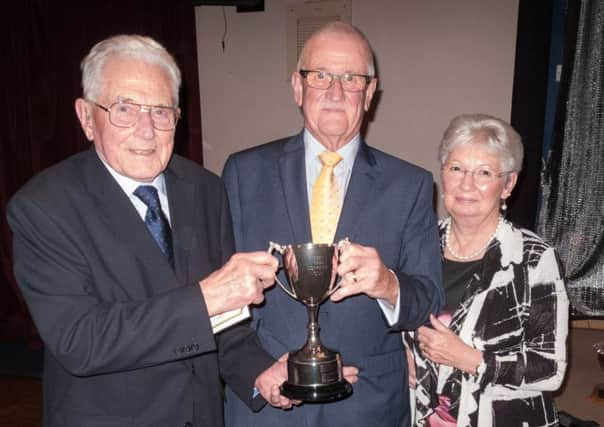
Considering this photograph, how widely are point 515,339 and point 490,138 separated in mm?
748

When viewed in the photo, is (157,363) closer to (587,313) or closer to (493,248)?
(493,248)

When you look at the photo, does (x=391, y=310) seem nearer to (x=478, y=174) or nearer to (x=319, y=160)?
(x=319, y=160)

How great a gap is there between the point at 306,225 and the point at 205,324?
1.80ft

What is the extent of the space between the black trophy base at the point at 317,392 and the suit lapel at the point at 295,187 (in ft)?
1.52

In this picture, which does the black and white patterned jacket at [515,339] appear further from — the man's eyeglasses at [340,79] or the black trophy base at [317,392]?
the man's eyeglasses at [340,79]

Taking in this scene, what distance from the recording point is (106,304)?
1.38 metres

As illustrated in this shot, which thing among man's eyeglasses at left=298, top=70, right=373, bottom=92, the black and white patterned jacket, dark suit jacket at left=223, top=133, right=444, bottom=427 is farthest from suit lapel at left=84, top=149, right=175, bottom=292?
the black and white patterned jacket

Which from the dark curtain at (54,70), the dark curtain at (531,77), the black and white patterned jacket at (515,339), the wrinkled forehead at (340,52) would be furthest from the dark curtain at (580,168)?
the dark curtain at (54,70)

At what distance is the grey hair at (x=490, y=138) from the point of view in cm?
205

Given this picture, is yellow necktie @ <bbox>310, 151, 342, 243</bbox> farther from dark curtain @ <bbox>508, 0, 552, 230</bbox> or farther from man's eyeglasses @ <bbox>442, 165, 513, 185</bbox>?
dark curtain @ <bbox>508, 0, 552, 230</bbox>

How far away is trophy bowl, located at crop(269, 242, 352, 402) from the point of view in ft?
5.07

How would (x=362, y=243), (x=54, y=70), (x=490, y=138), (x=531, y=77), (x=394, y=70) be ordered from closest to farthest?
(x=362, y=243) → (x=490, y=138) → (x=531, y=77) → (x=394, y=70) → (x=54, y=70)

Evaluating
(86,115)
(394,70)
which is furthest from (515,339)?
(394,70)

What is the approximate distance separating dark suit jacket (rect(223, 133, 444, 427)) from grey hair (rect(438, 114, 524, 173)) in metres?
0.31
